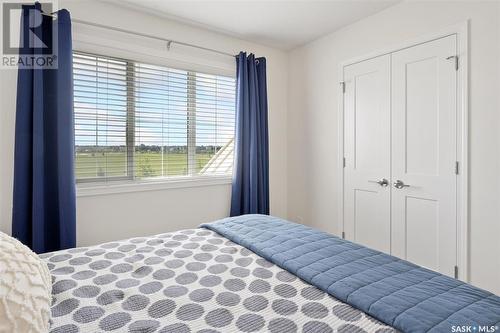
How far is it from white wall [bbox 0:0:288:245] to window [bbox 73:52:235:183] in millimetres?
231

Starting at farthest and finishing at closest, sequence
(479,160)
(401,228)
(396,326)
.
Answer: (401,228) → (479,160) → (396,326)

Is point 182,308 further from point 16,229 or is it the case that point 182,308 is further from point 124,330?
point 16,229

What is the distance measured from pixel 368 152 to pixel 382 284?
6.64 feet

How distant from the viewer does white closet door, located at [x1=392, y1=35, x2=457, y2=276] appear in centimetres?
231

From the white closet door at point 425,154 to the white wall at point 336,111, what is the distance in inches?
5.7

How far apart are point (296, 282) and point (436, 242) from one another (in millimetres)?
1785

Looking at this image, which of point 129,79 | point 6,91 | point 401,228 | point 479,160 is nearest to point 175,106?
point 129,79

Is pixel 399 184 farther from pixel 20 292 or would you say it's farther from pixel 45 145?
pixel 45 145

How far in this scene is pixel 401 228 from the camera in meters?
2.66

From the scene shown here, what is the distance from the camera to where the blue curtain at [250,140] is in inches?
A: 129

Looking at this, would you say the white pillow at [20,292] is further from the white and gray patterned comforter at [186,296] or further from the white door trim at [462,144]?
the white door trim at [462,144]

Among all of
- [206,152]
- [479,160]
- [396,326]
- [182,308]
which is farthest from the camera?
[206,152]

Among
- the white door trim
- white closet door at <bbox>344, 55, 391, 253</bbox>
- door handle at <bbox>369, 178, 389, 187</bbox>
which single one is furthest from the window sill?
the white door trim

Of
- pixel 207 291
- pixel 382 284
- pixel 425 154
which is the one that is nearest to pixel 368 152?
pixel 425 154
